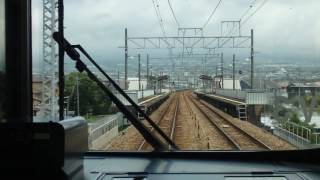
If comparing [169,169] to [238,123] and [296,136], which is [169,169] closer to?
[296,136]

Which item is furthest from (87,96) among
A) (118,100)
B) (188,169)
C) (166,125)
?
(166,125)

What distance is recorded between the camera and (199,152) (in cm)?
308

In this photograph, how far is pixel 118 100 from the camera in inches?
109

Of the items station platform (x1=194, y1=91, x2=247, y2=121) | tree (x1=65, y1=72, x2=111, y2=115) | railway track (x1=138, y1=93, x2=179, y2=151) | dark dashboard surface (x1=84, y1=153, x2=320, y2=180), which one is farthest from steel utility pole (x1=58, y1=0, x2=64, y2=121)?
station platform (x1=194, y1=91, x2=247, y2=121)

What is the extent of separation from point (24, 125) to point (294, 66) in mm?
2303

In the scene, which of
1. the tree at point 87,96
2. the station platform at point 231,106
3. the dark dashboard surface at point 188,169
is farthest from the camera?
the station platform at point 231,106

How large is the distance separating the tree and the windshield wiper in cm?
10

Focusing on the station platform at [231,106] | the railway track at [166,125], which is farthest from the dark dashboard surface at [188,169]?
the station platform at [231,106]

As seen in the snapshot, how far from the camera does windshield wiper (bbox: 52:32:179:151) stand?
8.77 ft

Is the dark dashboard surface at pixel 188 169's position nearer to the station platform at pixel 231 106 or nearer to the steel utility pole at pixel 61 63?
the steel utility pole at pixel 61 63

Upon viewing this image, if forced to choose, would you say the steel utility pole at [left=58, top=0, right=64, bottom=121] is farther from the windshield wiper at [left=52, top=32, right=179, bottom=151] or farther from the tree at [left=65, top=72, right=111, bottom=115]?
the tree at [left=65, top=72, right=111, bottom=115]

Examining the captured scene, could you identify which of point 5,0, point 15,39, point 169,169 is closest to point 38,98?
point 15,39

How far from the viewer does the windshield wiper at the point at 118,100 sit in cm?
267

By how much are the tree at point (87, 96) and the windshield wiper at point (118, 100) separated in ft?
0.33
